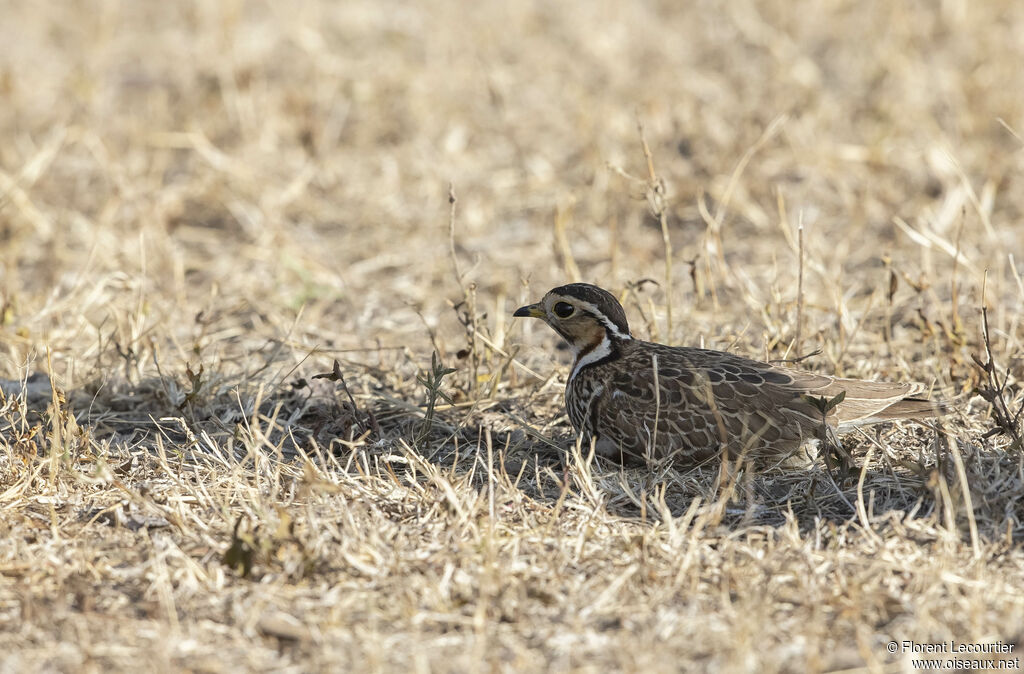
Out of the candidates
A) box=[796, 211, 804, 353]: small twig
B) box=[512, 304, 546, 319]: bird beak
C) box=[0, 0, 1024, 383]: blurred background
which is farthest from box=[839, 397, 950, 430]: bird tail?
box=[512, 304, 546, 319]: bird beak

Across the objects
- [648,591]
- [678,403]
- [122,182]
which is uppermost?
[122,182]

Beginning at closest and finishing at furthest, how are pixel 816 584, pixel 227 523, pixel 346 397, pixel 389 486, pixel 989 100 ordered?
pixel 816 584
pixel 227 523
pixel 389 486
pixel 346 397
pixel 989 100

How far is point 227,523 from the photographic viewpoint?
170 inches

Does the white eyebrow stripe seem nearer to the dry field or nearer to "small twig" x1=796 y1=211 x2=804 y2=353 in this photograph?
the dry field

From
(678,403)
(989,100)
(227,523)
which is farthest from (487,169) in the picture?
(227,523)

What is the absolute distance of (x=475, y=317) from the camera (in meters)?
5.52

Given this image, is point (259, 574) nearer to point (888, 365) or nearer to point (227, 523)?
point (227, 523)

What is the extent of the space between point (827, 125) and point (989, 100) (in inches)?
45.5

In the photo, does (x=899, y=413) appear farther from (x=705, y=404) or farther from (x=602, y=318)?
(x=602, y=318)

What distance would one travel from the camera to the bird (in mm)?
4703

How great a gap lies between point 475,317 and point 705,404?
1.27 metres

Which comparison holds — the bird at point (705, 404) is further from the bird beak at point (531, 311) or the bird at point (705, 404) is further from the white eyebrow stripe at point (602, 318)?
the bird beak at point (531, 311)

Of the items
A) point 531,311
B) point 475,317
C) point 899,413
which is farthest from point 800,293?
point 475,317

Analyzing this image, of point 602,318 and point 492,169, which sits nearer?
point 602,318
